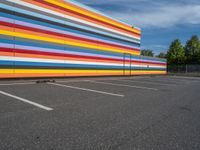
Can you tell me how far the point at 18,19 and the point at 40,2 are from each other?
7.63ft

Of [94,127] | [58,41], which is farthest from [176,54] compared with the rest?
Result: [94,127]

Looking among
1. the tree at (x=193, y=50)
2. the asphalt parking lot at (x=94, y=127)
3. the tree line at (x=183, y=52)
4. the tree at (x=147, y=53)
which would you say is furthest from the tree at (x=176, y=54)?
the asphalt parking lot at (x=94, y=127)

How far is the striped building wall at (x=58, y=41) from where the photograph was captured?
36.0 feet

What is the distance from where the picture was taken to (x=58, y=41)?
13.8m

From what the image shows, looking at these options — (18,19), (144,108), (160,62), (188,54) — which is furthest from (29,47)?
(188,54)

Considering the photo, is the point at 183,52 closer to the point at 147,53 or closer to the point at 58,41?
the point at 58,41

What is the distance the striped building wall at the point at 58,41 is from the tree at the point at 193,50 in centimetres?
3637

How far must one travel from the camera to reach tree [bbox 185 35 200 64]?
50.2m

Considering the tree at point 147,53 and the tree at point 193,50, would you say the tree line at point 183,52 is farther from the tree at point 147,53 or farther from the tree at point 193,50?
the tree at point 147,53

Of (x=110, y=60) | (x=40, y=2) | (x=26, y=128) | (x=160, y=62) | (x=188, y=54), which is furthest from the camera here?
(x=188, y=54)

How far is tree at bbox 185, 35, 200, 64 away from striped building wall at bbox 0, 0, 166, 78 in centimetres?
3637

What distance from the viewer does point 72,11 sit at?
49.7ft

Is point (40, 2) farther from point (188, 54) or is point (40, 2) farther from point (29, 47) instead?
point (188, 54)

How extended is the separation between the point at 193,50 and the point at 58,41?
49.7 m
